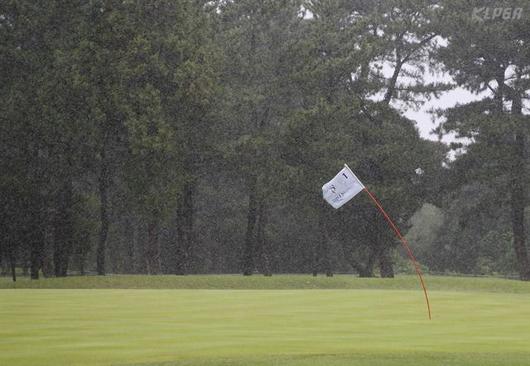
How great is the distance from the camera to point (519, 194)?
6084cm

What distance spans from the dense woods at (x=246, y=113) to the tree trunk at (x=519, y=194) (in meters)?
0.12

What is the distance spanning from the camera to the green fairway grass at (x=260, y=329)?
16.9 m

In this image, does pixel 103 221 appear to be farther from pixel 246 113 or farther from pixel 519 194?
pixel 519 194

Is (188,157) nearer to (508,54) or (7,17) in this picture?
(7,17)

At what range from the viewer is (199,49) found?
177 feet

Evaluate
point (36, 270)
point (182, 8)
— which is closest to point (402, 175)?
point (182, 8)

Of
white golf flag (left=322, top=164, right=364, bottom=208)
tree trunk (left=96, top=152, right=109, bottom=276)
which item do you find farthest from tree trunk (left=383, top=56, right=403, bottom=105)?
white golf flag (left=322, top=164, right=364, bottom=208)

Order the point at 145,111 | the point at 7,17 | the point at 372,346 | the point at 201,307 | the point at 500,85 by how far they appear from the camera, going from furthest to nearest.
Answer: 1. the point at 500,85
2. the point at 7,17
3. the point at 145,111
4. the point at 201,307
5. the point at 372,346

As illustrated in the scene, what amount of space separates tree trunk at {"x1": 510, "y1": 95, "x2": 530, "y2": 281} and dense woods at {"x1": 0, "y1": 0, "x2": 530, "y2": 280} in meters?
0.12

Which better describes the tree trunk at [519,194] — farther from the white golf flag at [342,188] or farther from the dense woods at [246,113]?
the white golf flag at [342,188]

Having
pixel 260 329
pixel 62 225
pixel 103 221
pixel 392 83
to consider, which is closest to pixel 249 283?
pixel 103 221

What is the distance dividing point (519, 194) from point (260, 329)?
41756 millimetres

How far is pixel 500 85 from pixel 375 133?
298 inches

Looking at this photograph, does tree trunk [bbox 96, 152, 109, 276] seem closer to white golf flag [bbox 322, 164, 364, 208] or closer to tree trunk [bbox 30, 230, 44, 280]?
tree trunk [bbox 30, 230, 44, 280]
